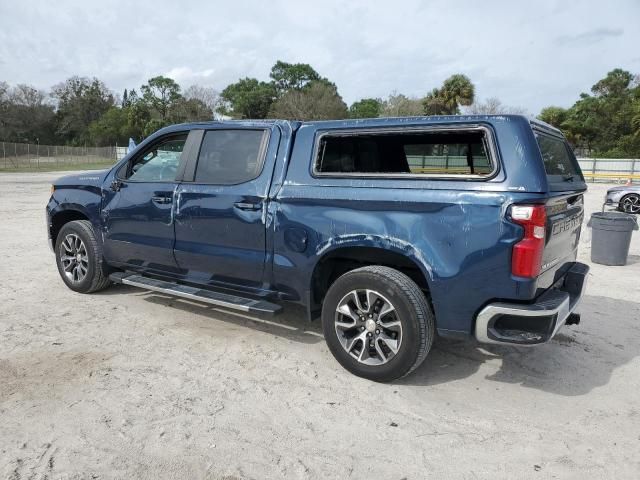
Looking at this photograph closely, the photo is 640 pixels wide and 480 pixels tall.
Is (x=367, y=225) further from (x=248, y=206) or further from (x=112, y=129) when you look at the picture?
(x=112, y=129)

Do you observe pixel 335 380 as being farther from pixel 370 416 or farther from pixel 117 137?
pixel 117 137

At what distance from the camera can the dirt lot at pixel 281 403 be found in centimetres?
269

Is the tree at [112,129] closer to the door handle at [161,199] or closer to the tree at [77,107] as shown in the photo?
the tree at [77,107]

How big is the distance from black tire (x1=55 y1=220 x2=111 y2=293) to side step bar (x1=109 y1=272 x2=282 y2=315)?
0.99 feet

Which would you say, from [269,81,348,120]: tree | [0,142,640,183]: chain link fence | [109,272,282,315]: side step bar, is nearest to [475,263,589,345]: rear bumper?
[109,272,282,315]: side step bar

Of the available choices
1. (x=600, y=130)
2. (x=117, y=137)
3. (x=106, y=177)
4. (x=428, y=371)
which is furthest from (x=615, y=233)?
(x=117, y=137)

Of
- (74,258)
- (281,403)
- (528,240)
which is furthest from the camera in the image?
(74,258)

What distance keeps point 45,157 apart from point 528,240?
51.8 m

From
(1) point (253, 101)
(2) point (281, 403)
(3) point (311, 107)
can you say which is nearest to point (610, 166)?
(3) point (311, 107)

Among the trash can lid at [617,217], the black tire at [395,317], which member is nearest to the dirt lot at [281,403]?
the black tire at [395,317]

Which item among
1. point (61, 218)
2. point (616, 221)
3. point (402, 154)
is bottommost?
point (616, 221)

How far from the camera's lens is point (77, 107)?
277ft

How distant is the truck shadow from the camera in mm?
3713

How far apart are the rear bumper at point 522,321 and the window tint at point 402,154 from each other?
98 centimetres
